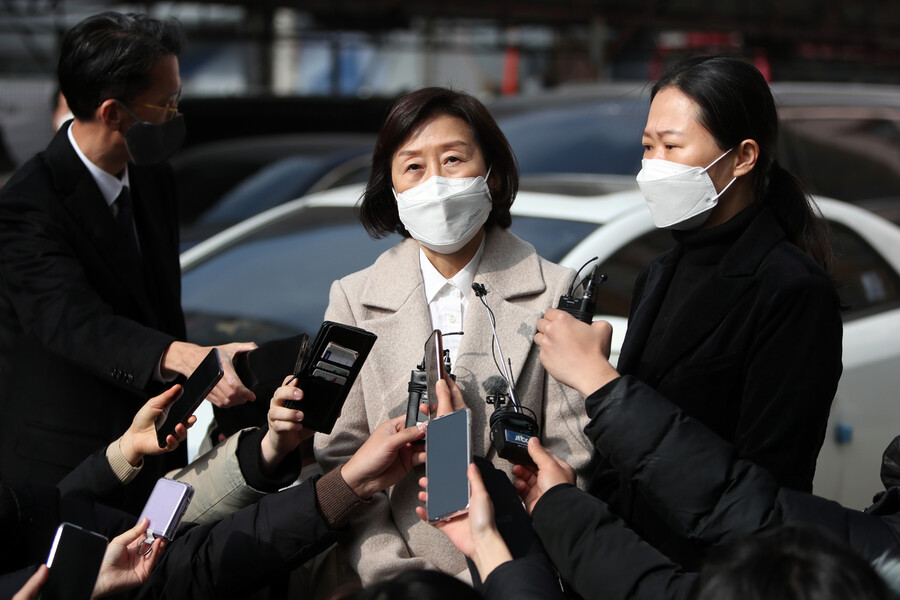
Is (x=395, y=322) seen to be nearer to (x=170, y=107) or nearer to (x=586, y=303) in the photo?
(x=586, y=303)

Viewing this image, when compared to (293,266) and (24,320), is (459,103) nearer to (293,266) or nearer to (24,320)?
(24,320)

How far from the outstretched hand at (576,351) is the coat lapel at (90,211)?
139cm

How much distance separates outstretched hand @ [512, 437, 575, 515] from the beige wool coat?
20 centimetres

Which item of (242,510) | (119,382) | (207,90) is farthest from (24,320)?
(207,90)

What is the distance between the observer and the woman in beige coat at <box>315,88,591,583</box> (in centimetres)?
241

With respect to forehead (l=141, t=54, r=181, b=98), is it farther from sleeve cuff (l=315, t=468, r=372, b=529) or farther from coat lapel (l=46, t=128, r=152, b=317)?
sleeve cuff (l=315, t=468, r=372, b=529)

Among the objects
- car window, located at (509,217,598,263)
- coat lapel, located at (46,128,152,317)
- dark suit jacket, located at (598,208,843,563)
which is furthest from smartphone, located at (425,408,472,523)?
car window, located at (509,217,598,263)

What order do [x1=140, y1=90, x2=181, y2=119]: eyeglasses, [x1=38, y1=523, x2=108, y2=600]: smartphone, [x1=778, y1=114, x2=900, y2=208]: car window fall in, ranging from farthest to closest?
[x1=778, y1=114, x2=900, y2=208]: car window < [x1=140, y1=90, x2=181, y2=119]: eyeglasses < [x1=38, y1=523, x2=108, y2=600]: smartphone

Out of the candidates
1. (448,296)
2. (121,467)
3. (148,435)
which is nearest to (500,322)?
(448,296)

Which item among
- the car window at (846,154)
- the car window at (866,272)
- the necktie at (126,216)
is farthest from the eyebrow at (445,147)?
the car window at (846,154)

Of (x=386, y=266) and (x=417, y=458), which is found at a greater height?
(x=386, y=266)

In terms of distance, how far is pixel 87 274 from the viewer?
2914 mm

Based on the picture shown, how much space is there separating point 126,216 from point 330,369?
1.15 m

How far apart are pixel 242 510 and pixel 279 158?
5953mm
